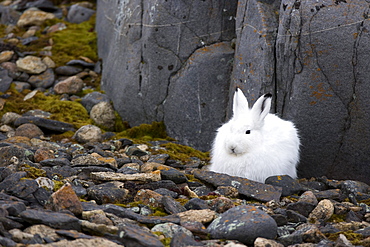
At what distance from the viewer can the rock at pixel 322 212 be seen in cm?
652

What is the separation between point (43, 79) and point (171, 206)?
823 cm

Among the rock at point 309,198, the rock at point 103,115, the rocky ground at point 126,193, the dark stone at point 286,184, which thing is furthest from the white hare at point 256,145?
the rock at point 103,115

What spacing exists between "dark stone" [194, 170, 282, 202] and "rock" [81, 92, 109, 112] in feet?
16.8

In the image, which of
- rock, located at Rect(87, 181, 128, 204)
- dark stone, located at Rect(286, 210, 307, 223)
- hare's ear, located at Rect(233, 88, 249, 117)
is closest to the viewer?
dark stone, located at Rect(286, 210, 307, 223)

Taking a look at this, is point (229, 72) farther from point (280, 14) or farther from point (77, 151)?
point (77, 151)

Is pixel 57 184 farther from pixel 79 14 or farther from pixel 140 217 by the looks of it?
pixel 79 14

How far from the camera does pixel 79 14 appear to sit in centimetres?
1580

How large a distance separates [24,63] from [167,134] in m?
4.73

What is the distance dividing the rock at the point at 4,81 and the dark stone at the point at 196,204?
800cm

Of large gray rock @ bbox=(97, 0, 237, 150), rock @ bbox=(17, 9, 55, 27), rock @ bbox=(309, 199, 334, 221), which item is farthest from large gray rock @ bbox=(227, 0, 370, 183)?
rock @ bbox=(17, 9, 55, 27)

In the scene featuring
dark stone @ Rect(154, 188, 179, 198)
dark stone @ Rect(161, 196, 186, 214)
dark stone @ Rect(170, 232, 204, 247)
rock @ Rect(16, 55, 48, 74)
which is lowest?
dark stone @ Rect(154, 188, 179, 198)

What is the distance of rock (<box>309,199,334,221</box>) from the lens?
6520 mm

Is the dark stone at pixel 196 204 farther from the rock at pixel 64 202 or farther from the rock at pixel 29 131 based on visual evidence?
the rock at pixel 29 131

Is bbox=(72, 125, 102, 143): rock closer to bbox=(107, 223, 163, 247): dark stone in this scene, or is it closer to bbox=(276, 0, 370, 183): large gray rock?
bbox=(276, 0, 370, 183): large gray rock
